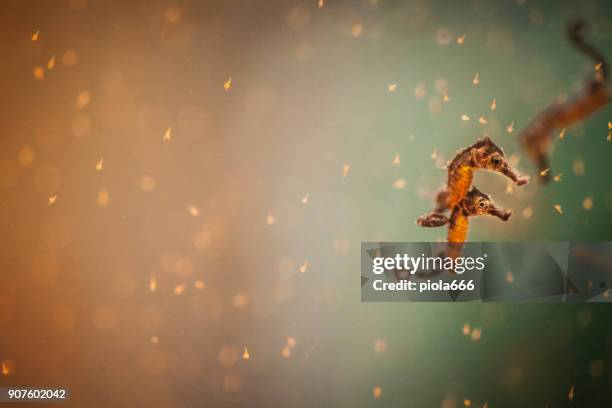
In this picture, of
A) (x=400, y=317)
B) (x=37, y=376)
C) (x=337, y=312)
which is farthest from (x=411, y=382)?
(x=37, y=376)

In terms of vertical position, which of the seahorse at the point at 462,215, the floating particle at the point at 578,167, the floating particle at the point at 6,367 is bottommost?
the floating particle at the point at 6,367

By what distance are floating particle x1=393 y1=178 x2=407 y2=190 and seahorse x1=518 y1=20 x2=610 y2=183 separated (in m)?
0.54

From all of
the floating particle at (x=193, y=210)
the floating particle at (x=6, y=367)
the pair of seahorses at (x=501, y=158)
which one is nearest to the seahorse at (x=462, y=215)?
the pair of seahorses at (x=501, y=158)

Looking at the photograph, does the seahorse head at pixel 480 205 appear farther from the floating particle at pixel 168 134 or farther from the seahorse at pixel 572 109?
the floating particle at pixel 168 134

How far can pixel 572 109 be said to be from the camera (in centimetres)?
237

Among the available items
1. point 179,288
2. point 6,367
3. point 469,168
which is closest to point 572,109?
point 469,168

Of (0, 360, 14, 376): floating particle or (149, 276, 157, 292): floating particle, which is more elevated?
(149, 276, 157, 292): floating particle

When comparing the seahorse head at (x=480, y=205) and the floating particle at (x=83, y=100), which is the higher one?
the floating particle at (x=83, y=100)

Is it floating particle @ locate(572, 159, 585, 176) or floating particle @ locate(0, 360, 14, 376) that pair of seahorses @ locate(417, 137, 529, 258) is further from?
floating particle @ locate(0, 360, 14, 376)

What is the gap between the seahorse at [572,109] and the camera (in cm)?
236

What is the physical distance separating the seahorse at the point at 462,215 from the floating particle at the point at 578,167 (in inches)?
13.5

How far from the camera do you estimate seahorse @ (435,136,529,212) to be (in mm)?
2330

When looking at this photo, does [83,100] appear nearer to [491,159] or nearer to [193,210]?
[193,210]

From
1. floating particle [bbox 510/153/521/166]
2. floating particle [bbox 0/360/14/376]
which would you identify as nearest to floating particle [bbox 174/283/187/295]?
floating particle [bbox 0/360/14/376]
